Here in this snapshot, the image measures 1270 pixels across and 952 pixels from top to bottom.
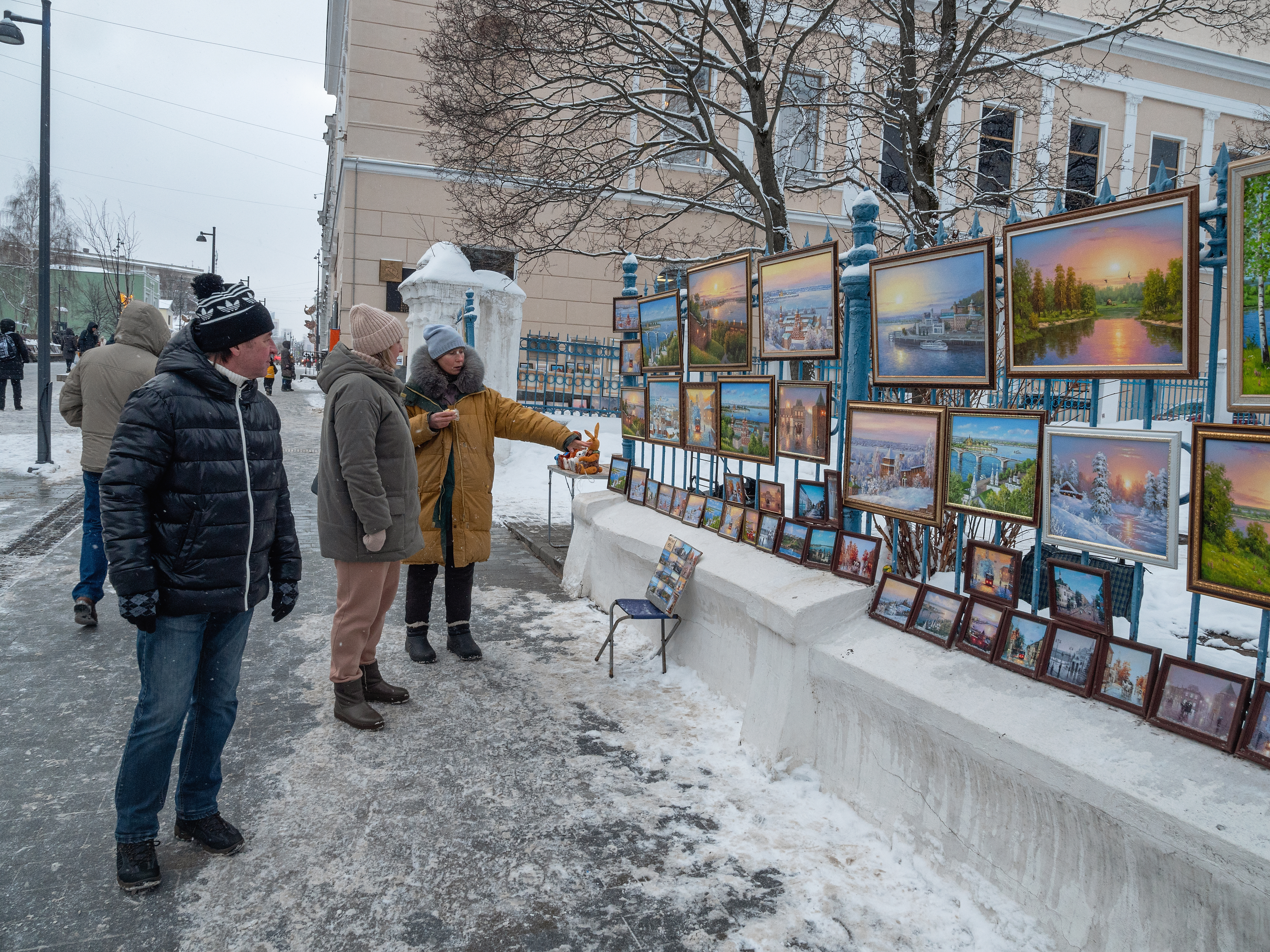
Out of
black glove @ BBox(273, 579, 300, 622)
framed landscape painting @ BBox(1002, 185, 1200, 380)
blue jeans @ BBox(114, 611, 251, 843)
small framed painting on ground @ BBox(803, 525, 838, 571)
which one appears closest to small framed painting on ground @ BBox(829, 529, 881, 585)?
small framed painting on ground @ BBox(803, 525, 838, 571)

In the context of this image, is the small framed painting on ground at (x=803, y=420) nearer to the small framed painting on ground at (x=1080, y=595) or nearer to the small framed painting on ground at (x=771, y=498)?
the small framed painting on ground at (x=771, y=498)

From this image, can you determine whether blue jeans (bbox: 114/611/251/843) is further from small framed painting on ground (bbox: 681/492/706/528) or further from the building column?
the building column

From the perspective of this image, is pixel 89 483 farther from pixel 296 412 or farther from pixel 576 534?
pixel 296 412

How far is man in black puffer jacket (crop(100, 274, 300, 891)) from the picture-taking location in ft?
8.50

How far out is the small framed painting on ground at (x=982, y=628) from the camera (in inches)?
111

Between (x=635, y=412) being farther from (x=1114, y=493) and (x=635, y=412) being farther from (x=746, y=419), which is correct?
(x=1114, y=493)

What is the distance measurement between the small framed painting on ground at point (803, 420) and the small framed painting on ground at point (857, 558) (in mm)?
395

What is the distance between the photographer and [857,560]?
11.6ft

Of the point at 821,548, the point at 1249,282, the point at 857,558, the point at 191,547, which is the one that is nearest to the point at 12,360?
the point at 191,547

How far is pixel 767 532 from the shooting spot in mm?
4180

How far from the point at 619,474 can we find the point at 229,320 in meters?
3.57

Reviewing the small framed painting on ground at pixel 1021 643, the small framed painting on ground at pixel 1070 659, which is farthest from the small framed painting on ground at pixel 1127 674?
the small framed painting on ground at pixel 1021 643

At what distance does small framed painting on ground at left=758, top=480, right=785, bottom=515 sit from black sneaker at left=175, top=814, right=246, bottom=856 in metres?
2.68

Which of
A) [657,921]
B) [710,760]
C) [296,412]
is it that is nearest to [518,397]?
[710,760]
